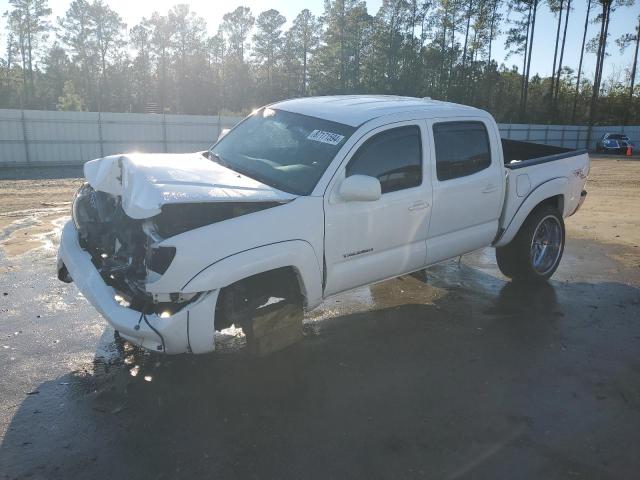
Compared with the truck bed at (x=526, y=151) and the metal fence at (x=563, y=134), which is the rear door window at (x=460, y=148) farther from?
the metal fence at (x=563, y=134)

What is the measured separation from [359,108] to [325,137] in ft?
1.69

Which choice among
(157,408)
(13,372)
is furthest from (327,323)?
(13,372)

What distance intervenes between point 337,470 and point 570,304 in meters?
3.75

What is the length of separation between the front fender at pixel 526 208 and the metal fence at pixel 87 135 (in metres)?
20.9

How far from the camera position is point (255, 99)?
61250mm

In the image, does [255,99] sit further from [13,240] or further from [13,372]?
[13,372]

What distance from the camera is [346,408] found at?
11.4ft

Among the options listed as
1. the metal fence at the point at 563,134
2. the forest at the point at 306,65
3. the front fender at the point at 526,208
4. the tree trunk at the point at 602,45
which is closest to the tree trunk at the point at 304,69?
the forest at the point at 306,65

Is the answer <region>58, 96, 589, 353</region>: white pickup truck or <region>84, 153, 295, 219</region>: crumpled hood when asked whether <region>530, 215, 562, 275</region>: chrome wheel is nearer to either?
<region>58, 96, 589, 353</region>: white pickup truck

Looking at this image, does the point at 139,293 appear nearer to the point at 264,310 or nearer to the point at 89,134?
the point at 264,310

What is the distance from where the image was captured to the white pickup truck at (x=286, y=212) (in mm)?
3307

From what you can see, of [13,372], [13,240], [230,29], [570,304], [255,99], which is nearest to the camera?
[13,372]

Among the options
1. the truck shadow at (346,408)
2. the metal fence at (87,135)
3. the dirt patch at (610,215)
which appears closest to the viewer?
the truck shadow at (346,408)

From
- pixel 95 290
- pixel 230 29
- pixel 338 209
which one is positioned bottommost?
pixel 95 290
